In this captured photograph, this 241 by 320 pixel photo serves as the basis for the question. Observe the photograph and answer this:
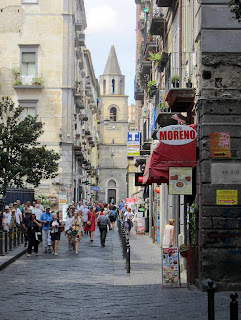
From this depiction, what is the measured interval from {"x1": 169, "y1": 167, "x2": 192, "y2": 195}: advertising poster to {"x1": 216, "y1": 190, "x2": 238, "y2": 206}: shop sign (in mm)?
890

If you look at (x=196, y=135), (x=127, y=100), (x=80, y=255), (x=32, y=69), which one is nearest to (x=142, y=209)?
(x=32, y=69)

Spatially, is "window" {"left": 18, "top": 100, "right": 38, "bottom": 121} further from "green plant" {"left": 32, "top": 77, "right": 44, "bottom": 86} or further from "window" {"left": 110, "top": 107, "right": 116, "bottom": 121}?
"window" {"left": 110, "top": 107, "right": 116, "bottom": 121}

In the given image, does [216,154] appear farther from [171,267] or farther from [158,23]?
[158,23]

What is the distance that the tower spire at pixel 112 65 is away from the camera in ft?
393

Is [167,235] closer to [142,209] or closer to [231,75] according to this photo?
[231,75]

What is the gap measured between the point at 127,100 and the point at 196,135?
328ft

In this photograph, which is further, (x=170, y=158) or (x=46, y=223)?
(x=46, y=223)

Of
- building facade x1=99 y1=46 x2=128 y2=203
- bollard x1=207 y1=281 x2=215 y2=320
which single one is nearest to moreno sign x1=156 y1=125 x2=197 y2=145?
bollard x1=207 y1=281 x2=215 y2=320

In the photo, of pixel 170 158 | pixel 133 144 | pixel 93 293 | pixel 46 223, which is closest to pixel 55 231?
pixel 46 223

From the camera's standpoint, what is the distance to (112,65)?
120750 mm

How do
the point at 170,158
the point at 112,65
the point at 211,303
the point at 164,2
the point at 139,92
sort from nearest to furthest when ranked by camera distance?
the point at 211,303 → the point at 170,158 → the point at 164,2 → the point at 139,92 → the point at 112,65

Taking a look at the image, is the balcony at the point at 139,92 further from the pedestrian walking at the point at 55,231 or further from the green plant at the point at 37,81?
the pedestrian walking at the point at 55,231

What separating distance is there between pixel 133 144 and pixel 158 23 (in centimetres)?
1414

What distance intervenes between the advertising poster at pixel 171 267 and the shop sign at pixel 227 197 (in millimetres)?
1333
